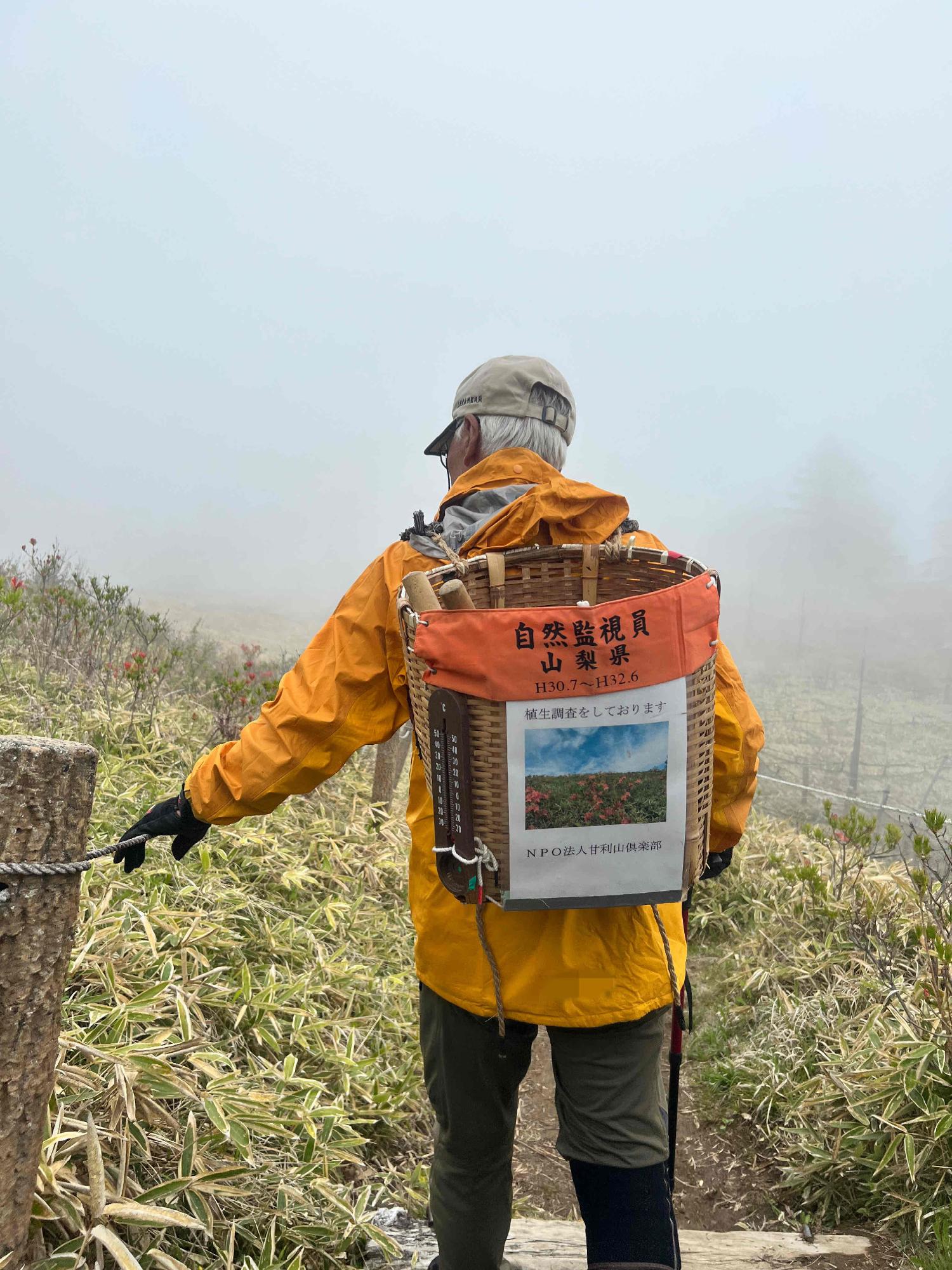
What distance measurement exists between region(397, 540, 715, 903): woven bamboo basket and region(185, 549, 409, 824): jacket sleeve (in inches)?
5.5

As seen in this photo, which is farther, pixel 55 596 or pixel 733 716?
pixel 55 596

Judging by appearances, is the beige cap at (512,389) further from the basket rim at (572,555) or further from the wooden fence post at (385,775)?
the wooden fence post at (385,775)

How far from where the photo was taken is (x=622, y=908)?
1.36 metres

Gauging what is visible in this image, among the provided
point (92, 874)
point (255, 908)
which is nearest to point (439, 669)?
point (92, 874)

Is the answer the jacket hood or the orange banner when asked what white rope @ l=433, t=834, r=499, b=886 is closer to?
the orange banner

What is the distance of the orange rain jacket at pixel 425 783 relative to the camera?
1.33 metres

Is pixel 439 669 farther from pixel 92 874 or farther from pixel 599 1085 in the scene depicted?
pixel 92 874

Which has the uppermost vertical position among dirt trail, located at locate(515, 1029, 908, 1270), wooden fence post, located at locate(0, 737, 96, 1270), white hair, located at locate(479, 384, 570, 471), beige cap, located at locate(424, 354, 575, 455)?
beige cap, located at locate(424, 354, 575, 455)

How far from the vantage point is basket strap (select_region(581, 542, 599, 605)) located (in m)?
1.37

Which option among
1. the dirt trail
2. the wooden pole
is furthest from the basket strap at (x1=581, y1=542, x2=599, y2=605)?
the wooden pole

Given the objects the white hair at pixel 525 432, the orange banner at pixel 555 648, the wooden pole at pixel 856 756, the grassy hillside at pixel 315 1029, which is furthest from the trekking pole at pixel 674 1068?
the wooden pole at pixel 856 756

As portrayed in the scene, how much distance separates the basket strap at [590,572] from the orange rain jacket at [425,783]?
0.03m

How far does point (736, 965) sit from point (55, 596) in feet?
17.3

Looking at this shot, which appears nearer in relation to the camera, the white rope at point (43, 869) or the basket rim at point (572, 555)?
the white rope at point (43, 869)
